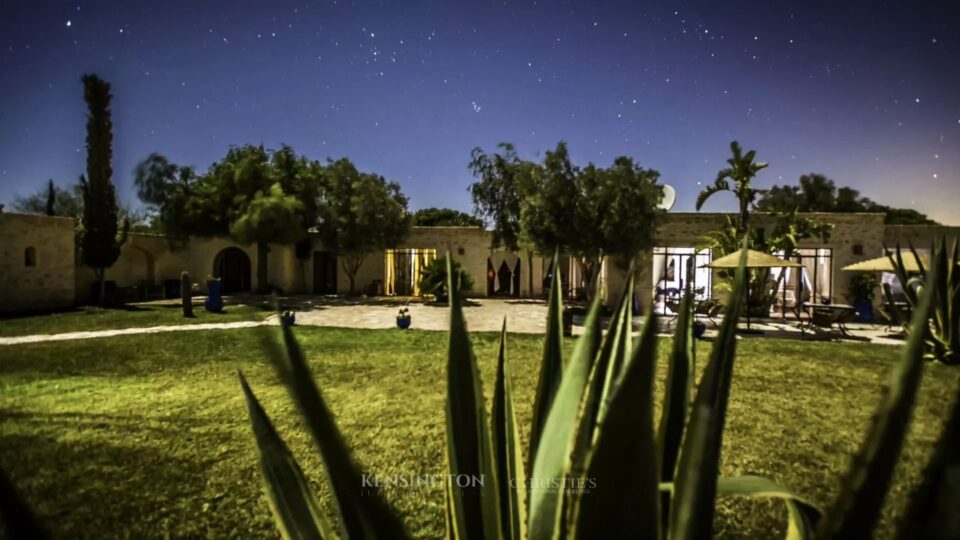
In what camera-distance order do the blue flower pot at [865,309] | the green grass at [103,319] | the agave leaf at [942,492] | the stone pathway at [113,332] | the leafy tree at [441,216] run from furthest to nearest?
1. the leafy tree at [441,216]
2. the blue flower pot at [865,309]
3. the green grass at [103,319]
4. the stone pathway at [113,332]
5. the agave leaf at [942,492]

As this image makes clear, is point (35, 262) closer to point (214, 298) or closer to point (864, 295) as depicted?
point (214, 298)

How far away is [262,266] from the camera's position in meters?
24.2

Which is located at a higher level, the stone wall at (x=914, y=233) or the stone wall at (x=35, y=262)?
the stone wall at (x=914, y=233)

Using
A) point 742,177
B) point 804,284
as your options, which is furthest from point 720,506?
point 804,284

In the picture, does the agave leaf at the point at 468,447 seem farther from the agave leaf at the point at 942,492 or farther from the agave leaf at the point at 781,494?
the agave leaf at the point at 942,492

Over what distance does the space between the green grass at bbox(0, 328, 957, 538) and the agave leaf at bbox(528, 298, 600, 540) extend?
561 mm

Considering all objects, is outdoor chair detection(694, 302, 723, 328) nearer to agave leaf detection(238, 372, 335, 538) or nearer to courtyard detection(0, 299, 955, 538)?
courtyard detection(0, 299, 955, 538)

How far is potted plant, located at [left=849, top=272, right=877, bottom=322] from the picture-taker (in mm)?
16516

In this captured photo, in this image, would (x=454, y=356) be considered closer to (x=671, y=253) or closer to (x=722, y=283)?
(x=722, y=283)

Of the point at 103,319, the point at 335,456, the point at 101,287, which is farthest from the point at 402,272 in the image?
the point at 335,456

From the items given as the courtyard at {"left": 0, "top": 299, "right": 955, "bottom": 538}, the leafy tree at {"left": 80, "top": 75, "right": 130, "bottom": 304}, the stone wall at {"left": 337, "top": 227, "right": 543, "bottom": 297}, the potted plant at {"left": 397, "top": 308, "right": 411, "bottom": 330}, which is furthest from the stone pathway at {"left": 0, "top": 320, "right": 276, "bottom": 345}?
the stone wall at {"left": 337, "top": 227, "right": 543, "bottom": 297}

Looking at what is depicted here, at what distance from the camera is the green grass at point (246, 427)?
130 inches

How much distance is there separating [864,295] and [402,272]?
69.0 feet

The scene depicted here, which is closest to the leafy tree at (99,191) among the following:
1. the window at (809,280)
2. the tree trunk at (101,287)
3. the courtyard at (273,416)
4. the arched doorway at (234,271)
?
the tree trunk at (101,287)
